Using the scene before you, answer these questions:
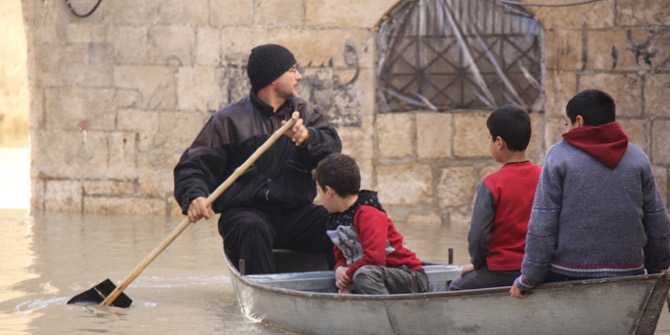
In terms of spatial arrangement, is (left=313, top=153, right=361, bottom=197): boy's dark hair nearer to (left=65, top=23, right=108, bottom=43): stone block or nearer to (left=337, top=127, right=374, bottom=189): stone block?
(left=337, top=127, right=374, bottom=189): stone block

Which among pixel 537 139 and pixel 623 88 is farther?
pixel 537 139

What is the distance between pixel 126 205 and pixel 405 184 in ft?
8.69

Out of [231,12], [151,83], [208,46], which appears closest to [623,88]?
[231,12]

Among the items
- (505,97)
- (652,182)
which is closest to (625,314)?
(652,182)

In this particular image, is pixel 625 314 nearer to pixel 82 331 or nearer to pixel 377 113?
pixel 82 331

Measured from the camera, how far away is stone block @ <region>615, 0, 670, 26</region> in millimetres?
9328

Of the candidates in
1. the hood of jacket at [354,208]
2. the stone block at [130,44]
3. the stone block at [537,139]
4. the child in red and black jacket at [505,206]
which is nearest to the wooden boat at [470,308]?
the child in red and black jacket at [505,206]

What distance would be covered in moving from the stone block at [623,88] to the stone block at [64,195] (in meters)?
4.78

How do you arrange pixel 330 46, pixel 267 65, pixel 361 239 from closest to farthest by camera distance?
pixel 361 239 → pixel 267 65 → pixel 330 46

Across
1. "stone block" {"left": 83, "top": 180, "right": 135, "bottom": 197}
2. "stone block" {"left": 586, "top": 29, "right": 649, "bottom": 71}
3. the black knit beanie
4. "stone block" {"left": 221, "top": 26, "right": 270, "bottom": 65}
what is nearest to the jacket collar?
the black knit beanie

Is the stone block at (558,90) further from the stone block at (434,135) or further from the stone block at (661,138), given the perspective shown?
the stone block at (434,135)

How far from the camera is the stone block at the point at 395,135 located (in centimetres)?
980

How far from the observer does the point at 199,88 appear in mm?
9992

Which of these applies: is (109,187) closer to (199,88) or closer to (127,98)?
(127,98)
